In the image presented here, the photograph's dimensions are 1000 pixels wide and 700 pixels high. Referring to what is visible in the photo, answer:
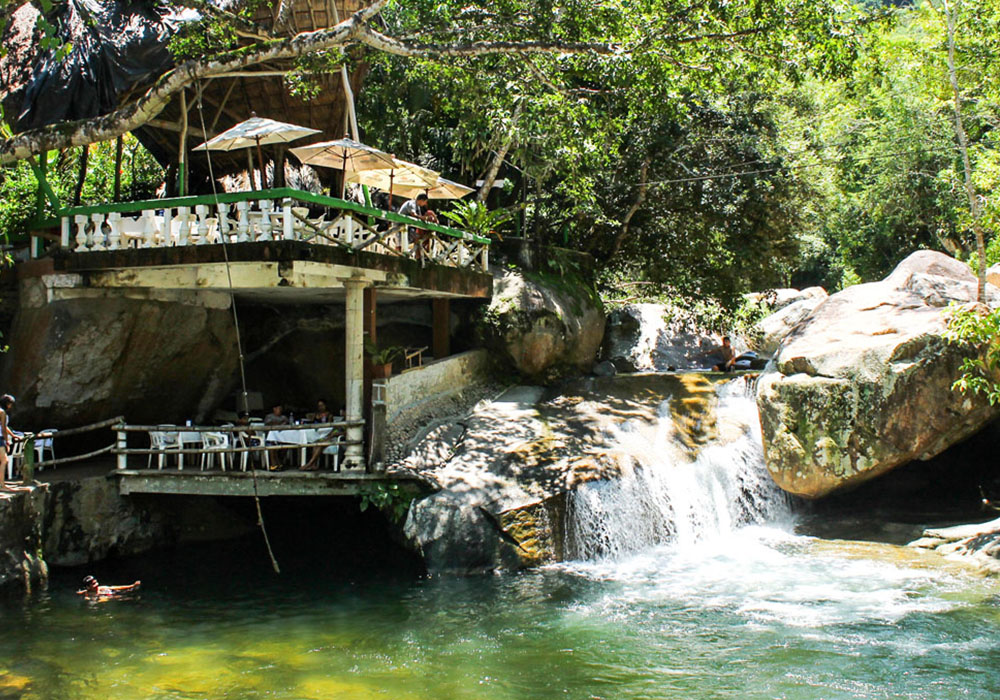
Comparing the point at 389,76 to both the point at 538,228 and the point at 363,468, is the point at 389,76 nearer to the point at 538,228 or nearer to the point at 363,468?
the point at 538,228

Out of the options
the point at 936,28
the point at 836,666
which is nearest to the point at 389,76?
the point at 936,28

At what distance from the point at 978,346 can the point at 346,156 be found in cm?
1166

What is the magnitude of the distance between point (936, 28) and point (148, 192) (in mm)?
24439

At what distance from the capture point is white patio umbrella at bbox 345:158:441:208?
1677 centimetres

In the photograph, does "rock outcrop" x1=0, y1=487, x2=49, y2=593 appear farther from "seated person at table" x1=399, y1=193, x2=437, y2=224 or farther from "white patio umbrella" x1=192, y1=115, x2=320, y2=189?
"seated person at table" x1=399, y1=193, x2=437, y2=224

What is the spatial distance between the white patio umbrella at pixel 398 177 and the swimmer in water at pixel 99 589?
8409 mm

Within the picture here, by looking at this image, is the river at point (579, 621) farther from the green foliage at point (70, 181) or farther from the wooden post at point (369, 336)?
the green foliage at point (70, 181)

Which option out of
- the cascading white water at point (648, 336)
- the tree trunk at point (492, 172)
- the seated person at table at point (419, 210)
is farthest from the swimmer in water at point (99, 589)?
the cascading white water at point (648, 336)

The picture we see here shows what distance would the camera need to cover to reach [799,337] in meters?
17.0

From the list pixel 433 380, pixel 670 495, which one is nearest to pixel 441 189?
pixel 433 380

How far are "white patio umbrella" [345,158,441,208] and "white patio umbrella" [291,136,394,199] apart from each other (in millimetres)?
319

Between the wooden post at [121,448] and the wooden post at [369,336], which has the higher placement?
the wooden post at [369,336]

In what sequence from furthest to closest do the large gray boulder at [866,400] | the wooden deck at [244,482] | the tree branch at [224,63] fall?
1. the large gray boulder at [866,400]
2. the wooden deck at [244,482]
3. the tree branch at [224,63]

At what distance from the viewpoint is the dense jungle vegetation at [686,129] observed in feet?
52.4
